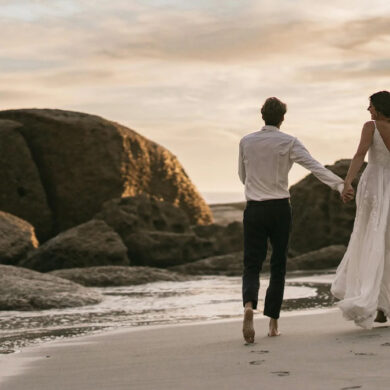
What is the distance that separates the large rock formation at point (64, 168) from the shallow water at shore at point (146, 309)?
341 inches

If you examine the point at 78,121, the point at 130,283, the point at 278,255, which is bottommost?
the point at 130,283

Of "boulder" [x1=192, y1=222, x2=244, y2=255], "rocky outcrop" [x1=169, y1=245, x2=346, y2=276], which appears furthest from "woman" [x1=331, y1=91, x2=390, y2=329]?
"boulder" [x1=192, y1=222, x2=244, y2=255]

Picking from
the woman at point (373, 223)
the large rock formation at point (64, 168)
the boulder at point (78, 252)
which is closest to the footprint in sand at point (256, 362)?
the woman at point (373, 223)

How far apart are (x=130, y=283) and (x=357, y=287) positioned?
33.6ft

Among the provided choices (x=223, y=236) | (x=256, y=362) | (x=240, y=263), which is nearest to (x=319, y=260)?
(x=240, y=263)

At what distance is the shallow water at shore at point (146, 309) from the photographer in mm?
9734

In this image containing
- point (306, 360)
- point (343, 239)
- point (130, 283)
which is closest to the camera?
point (306, 360)

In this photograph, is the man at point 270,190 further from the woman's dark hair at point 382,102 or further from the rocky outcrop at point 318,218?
the rocky outcrop at point 318,218

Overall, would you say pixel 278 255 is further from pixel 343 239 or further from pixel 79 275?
pixel 343 239

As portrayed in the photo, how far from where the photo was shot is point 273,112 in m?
7.51

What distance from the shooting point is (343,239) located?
22078mm

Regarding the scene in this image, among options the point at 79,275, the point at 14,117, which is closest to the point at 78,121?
the point at 14,117

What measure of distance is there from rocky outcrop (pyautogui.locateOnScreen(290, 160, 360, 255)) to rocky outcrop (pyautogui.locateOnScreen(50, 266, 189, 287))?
5.11m

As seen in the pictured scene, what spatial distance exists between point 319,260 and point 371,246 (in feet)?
42.7
